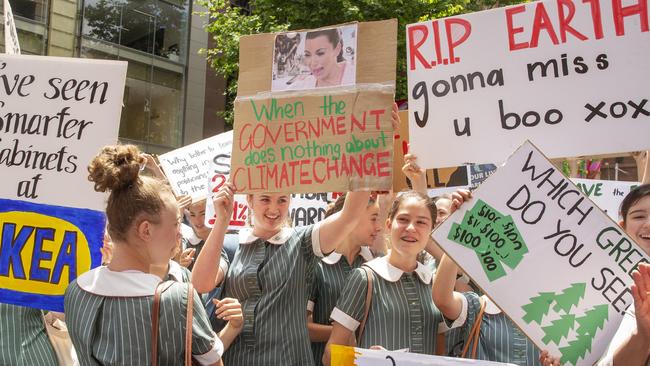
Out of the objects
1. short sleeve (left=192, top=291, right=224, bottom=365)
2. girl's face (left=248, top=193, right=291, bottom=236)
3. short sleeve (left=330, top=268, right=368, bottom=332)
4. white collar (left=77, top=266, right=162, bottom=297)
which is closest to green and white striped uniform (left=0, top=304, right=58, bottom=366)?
white collar (left=77, top=266, right=162, bottom=297)

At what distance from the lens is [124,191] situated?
7.39 feet

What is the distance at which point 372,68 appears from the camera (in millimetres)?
2898

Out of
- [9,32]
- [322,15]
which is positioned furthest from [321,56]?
[322,15]

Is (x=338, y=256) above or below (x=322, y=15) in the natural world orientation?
below

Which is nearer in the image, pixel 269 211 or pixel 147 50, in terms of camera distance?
pixel 269 211

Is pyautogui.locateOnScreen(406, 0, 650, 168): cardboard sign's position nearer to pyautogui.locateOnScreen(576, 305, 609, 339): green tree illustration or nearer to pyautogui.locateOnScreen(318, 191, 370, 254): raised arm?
pyautogui.locateOnScreen(318, 191, 370, 254): raised arm

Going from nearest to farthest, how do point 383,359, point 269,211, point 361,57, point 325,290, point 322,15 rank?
1. point 383,359
2. point 361,57
3. point 269,211
4. point 325,290
5. point 322,15

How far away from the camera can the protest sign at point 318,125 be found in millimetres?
2852

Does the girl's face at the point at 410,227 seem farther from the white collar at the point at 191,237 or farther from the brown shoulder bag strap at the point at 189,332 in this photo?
the white collar at the point at 191,237

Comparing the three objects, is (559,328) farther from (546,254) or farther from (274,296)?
(274,296)

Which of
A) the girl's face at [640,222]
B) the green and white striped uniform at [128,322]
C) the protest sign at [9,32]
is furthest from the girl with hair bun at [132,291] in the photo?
the protest sign at [9,32]

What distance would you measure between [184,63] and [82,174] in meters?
15.3

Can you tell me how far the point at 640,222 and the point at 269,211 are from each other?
168cm

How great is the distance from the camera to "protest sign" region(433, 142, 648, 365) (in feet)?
7.55
